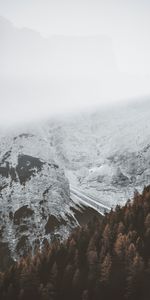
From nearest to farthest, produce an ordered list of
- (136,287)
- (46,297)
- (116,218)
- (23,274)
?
1. (136,287)
2. (46,297)
3. (23,274)
4. (116,218)

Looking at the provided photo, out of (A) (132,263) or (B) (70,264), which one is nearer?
(A) (132,263)

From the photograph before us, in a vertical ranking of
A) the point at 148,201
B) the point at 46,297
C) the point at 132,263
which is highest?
the point at 148,201

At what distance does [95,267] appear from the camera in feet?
494

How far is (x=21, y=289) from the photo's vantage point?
143125 mm

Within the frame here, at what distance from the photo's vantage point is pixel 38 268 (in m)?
160

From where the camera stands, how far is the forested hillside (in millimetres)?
131875

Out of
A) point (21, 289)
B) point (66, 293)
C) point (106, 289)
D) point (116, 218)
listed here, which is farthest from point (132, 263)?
point (116, 218)

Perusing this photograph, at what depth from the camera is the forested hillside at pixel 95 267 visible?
13188 centimetres

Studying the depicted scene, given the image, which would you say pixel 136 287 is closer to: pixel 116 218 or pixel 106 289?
pixel 106 289

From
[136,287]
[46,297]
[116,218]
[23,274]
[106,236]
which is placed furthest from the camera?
[116,218]

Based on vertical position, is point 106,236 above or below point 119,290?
above

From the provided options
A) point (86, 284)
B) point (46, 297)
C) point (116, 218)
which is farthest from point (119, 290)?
point (116, 218)

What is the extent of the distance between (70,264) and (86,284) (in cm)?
1732

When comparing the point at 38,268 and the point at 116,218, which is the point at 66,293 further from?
the point at 116,218
